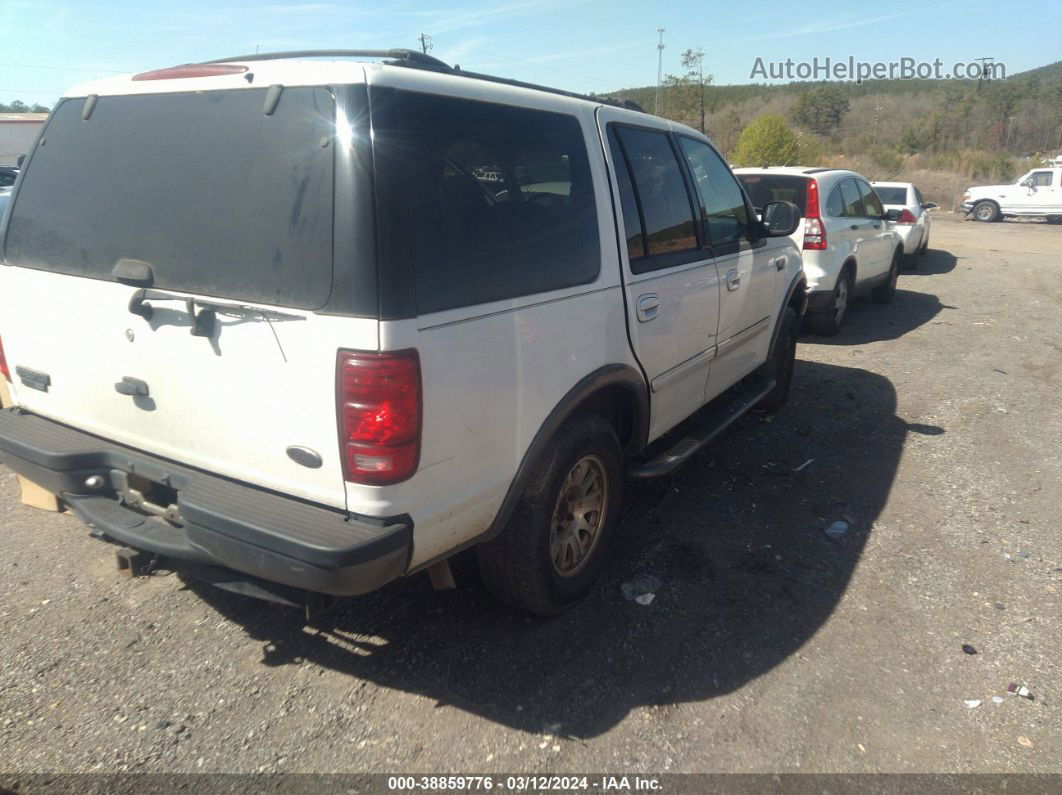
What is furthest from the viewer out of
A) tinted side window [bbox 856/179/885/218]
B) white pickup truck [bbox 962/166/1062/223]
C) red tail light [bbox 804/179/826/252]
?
white pickup truck [bbox 962/166/1062/223]

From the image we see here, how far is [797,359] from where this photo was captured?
7.97 meters

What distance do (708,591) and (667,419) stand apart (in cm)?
92

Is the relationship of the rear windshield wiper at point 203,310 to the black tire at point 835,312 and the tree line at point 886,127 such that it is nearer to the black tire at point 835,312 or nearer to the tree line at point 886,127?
the black tire at point 835,312

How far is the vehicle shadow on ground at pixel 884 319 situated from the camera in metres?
8.89

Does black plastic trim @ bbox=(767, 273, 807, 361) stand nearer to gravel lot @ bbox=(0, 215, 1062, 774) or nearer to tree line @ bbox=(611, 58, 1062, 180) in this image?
gravel lot @ bbox=(0, 215, 1062, 774)

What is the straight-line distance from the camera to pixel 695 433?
4.34 m

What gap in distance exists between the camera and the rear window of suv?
7.51 ft

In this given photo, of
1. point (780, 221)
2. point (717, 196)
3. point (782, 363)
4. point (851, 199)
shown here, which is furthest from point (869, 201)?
point (717, 196)

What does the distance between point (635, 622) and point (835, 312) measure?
6563mm

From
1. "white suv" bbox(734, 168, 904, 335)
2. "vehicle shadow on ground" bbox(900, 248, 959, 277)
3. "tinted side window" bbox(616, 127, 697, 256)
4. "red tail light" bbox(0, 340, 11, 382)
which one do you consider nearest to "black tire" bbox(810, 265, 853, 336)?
"white suv" bbox(734, 168, 904, 335)

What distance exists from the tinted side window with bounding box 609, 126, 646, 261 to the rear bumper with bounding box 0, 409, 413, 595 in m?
1.75

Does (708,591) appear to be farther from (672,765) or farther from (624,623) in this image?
(672,765)

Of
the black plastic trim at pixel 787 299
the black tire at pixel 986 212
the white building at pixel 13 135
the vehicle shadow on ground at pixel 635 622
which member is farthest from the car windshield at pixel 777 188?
the white building at pixel 13 135

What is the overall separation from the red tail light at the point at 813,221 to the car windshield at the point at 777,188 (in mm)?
55
